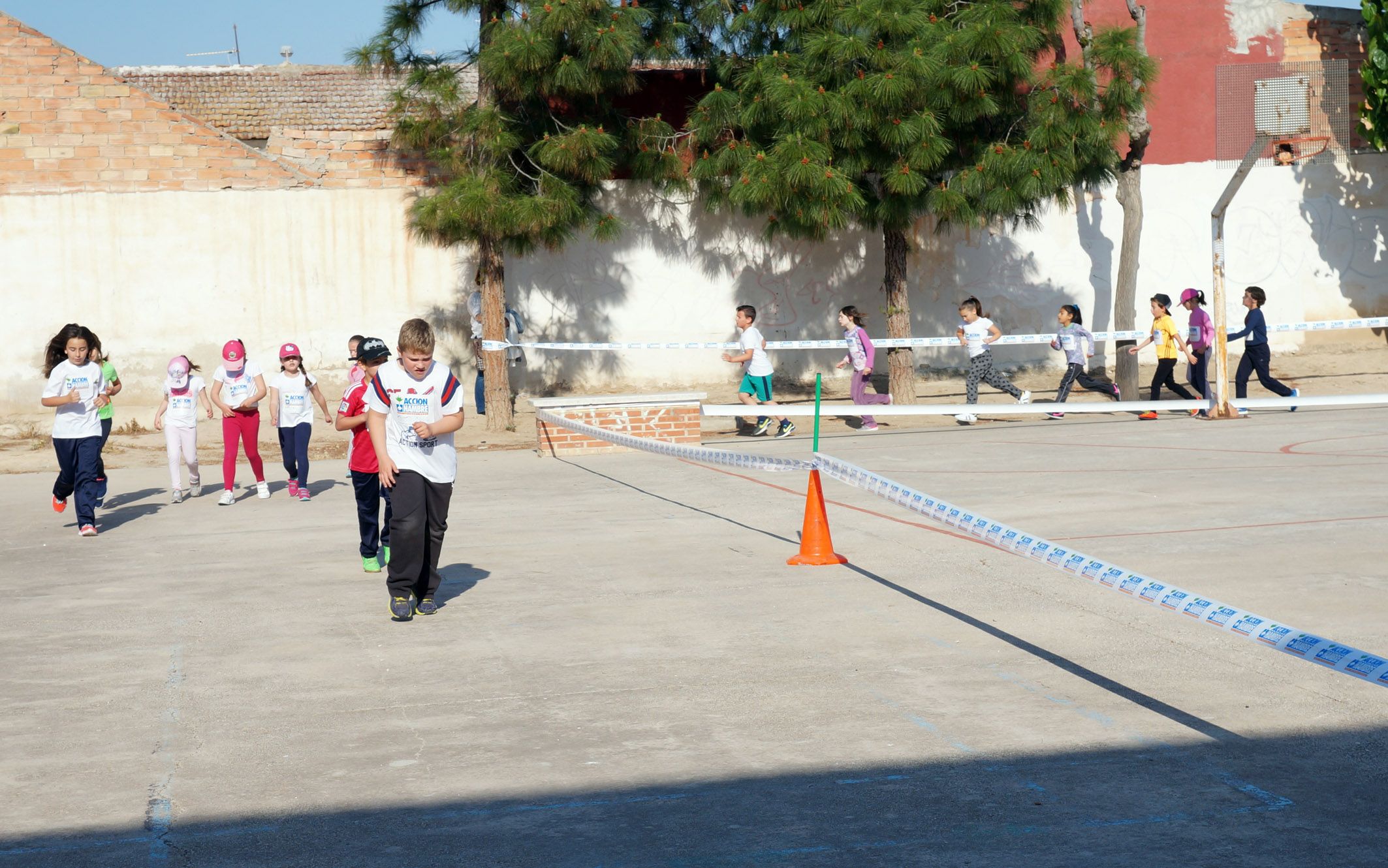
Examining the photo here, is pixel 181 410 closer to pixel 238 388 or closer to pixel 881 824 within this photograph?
pixel 238 388

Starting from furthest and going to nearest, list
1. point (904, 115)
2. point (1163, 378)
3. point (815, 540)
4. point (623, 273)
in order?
point (623, 273) → point (1163, 378) → point (904, 115) → point (815, 540)

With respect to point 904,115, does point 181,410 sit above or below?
below

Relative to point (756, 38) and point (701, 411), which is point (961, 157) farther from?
point (701, 411)

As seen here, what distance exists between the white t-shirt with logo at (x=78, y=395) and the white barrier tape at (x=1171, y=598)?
6510mm

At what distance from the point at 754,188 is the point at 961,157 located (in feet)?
9.89

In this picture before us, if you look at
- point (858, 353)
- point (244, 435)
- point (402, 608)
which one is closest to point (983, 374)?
point (858, 353)

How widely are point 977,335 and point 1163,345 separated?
2396 mm

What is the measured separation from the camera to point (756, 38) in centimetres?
1859

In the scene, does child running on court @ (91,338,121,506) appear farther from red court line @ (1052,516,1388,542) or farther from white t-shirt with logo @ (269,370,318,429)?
red court line @ (1052,516,1388,542)

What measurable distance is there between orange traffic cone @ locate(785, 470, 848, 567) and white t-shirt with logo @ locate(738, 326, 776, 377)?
8.55 m

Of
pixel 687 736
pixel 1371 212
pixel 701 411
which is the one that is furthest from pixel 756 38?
pixel 687 736

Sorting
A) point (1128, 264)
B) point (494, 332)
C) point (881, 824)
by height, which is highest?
point (1128, 264)

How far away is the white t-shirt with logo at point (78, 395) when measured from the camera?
10.6 metres

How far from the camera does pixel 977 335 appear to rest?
17172mm
